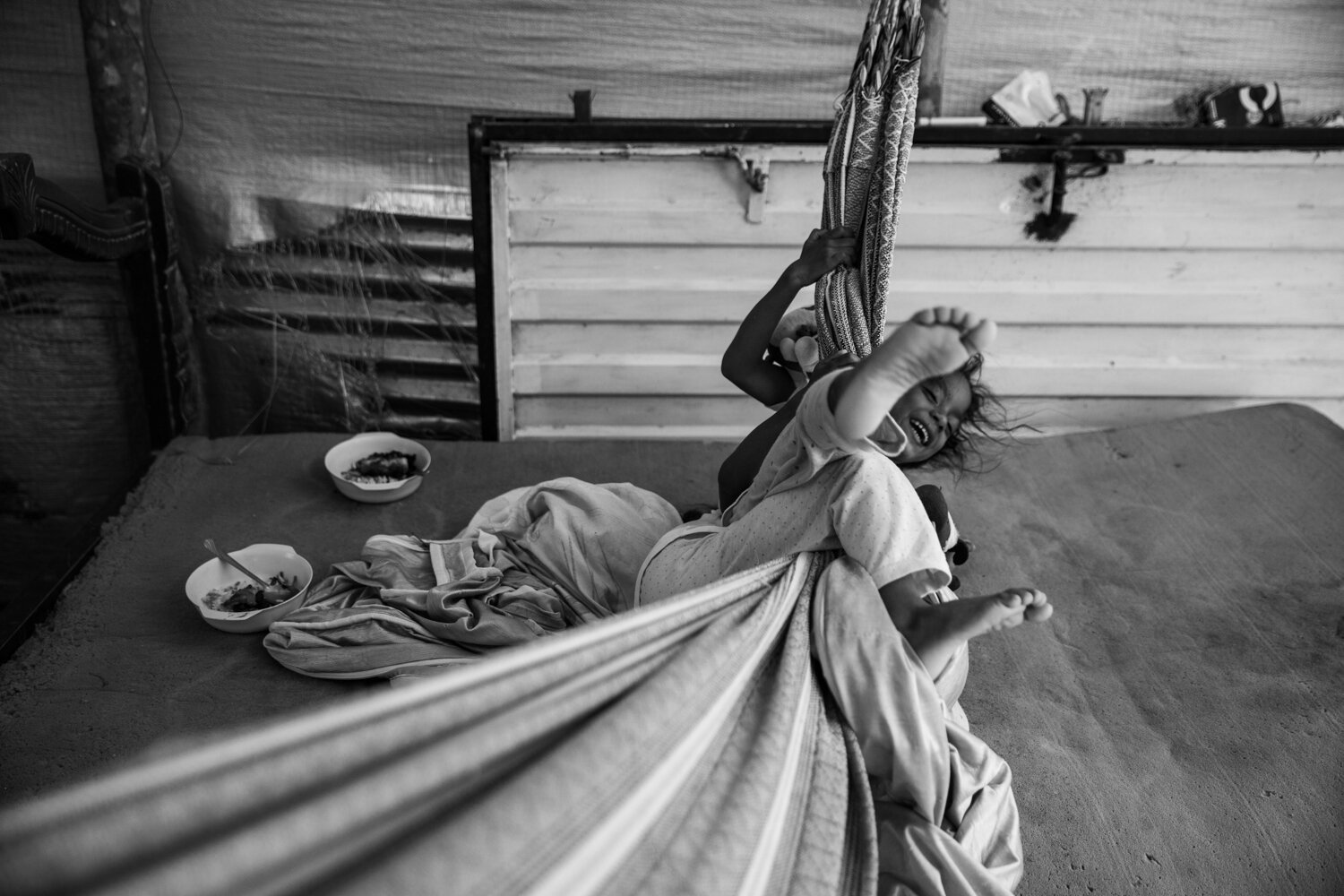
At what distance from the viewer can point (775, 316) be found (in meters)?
2.20

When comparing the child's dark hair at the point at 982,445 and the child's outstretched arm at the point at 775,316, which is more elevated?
Result: the child's outstretched arm at the point at 775,316

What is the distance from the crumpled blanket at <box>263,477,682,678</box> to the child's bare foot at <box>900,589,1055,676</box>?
74cm

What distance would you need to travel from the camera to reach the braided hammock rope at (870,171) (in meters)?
1.98

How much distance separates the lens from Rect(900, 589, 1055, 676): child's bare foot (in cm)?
143

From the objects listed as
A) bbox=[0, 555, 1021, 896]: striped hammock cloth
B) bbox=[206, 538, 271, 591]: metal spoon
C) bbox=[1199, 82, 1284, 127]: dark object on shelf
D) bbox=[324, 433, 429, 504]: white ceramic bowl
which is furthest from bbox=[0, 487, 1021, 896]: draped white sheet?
bbox=[1199, 82, 1284, 127]: dark object on shelf

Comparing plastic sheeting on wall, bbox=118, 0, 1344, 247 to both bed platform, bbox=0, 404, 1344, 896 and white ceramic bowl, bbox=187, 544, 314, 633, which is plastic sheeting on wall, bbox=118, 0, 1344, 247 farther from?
white ceramic bowl, bbox=187, 544, 314, 633

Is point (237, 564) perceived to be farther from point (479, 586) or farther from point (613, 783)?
point (613, 783)

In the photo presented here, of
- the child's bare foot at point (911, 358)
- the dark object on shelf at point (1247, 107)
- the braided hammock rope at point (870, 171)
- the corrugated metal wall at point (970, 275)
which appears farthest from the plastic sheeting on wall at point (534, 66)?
the child's bare foot at point (911, 358)

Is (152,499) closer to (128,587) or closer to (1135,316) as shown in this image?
(128,587)

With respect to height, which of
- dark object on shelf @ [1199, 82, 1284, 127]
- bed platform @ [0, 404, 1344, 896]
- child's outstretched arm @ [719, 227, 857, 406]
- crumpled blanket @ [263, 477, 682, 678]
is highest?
dark object on shelf @ [1199, 82, 1284, 127]

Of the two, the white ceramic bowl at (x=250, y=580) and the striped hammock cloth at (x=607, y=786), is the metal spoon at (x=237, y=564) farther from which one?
the striped hammock cloth at (x=607, y=786)

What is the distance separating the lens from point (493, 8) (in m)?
2.83

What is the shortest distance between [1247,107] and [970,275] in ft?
3.16

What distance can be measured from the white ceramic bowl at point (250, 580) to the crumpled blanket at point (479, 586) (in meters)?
0.05
